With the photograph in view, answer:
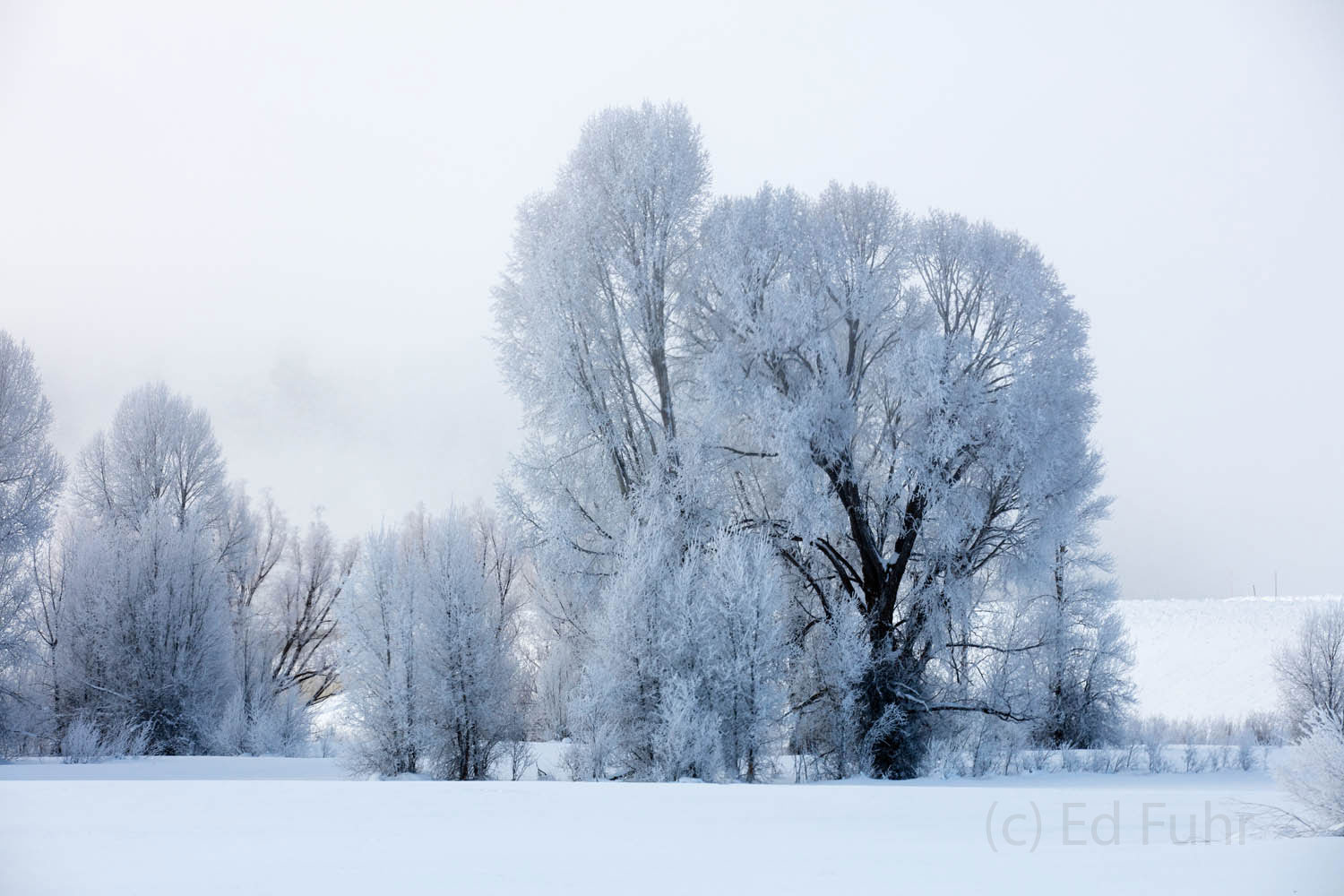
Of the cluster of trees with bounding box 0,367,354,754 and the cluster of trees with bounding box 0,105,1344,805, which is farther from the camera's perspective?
the cluster of trees with bounding box 0,367,354,754

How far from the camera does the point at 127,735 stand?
2058cm

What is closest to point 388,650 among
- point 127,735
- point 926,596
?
point 127,735

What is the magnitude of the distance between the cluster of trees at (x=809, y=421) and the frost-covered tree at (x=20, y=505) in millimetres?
10894

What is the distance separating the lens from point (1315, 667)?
Answer: 24.8m

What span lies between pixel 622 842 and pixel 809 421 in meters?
11.5

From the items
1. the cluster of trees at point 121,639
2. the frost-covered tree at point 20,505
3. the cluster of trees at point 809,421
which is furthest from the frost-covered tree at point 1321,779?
the frost-covered tree at point 20,505

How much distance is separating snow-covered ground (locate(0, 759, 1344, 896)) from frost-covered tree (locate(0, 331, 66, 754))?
12968 mm

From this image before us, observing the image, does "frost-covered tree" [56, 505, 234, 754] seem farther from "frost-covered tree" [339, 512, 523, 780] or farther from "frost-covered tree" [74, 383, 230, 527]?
"frost-covered tree" [339, 512, 523, 780]

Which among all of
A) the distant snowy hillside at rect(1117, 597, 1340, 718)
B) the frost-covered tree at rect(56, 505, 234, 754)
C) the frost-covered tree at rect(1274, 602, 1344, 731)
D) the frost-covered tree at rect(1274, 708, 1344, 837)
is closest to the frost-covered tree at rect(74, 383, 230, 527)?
the frost-covered tree at rect(56, 505, 234, 754)

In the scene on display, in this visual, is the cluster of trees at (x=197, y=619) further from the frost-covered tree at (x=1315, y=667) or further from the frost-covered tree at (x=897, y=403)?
the frost-covered tree at (x=1315, y=667)

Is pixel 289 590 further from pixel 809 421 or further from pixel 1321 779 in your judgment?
pixel 1321 779

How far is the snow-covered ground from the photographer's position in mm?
5711

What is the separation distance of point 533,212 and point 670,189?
2975 millimetres

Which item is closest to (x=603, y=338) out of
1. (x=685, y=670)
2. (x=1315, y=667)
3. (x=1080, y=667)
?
(x=685, y=670)
